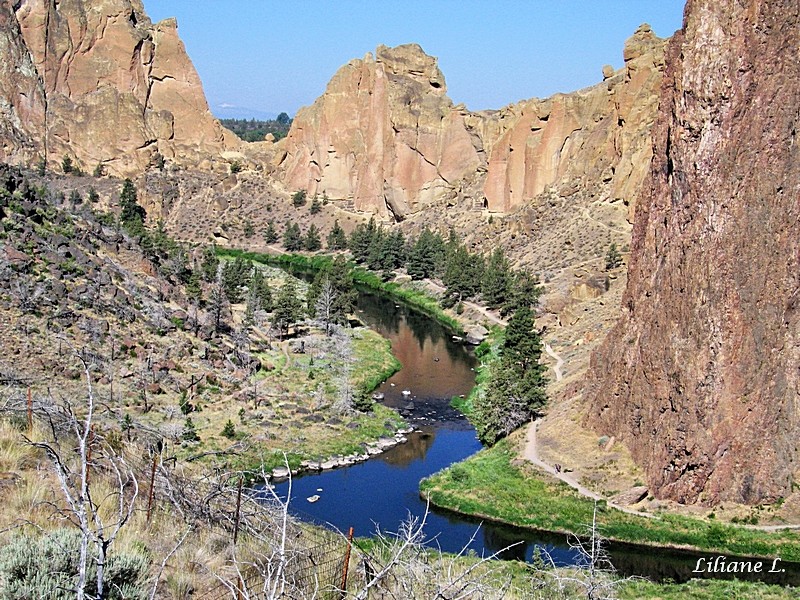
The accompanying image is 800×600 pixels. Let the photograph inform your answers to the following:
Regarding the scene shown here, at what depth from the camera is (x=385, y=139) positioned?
11869 cm

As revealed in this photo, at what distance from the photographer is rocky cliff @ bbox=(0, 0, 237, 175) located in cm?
11812

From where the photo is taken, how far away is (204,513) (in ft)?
47.0

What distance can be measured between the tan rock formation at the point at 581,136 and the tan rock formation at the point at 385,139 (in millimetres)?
6542

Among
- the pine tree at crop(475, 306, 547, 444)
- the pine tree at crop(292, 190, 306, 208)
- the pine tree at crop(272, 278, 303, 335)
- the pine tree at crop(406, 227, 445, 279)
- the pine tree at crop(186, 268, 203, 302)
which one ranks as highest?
the pine tree at crop(292, 190, 306, 208)

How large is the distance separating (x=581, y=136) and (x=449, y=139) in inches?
836

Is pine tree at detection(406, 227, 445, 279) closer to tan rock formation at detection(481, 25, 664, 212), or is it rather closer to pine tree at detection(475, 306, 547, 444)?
tan rock formation at detection(481, 25, 664, 212)

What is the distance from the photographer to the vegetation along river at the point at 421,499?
3020 cm

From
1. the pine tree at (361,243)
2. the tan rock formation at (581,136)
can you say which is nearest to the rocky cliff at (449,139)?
the tan rock formation at (581,136)

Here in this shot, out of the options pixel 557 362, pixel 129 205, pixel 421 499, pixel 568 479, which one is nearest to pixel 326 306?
pixel 557 362

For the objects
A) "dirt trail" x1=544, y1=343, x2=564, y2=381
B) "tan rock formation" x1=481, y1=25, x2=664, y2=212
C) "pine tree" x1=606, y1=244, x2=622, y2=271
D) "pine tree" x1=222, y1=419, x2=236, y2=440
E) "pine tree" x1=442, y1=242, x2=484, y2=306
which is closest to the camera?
"pine tree" x1=222, y1=419, x2=236, y2=440

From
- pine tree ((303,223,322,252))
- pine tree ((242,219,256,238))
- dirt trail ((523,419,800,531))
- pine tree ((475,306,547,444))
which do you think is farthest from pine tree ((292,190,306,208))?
dirt trail ((523,419,800,531))

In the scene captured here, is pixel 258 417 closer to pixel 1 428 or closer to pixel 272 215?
pixel 1 428

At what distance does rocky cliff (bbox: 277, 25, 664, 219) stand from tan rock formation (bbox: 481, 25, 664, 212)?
120 mm

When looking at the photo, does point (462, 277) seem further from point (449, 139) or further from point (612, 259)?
point (449, 139)
